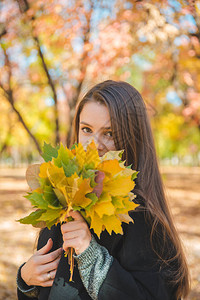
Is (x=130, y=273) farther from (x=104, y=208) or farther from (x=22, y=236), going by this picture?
(x=22, y=236)

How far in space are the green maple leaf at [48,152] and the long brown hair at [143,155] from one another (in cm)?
45

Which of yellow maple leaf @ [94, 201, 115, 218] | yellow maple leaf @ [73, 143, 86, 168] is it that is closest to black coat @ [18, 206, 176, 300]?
yellow maple leaf @ [94, 201, 115, 218]

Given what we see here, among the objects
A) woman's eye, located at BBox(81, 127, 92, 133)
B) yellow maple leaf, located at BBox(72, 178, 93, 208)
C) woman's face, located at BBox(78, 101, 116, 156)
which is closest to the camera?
yellow maple leaf, located at BBox(72, 178, 93, 208)

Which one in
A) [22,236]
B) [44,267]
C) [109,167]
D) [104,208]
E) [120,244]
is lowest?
[22,236]

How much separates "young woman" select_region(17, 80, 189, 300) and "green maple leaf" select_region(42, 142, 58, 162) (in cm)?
25

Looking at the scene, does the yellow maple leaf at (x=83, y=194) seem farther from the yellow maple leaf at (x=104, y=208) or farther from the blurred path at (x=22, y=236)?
the blurred path at (x=22, y=236)

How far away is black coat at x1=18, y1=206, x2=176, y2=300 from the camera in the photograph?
1406 millimetres

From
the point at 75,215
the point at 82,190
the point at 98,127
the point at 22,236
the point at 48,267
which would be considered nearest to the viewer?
the point at 82,190

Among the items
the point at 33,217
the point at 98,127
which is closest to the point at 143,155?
the point at 98,127

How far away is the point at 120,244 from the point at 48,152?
569 millimetres

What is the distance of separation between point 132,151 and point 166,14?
9.95 ft

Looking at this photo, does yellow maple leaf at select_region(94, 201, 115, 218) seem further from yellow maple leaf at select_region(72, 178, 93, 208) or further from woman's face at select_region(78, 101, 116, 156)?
woman's face at select_region(78, 101, 116, 156)

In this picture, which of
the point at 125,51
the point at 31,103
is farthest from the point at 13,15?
the point at 31,103

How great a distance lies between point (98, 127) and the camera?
1808mm
